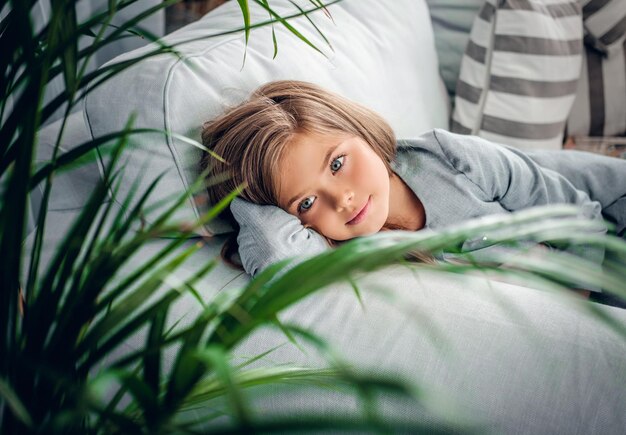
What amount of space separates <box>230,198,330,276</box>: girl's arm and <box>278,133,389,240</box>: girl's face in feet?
0.09

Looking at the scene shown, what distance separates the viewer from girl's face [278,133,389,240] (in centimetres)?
90

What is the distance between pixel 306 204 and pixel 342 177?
7 centimetres

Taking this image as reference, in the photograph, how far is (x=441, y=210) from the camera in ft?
3.36

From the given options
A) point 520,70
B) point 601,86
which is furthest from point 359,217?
point 601,86

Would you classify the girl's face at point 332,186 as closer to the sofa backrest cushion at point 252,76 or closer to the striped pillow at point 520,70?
the sofa backrest cushion at point 252,76

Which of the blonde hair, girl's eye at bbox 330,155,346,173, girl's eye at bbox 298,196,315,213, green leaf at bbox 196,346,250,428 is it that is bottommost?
girl's eye at bbox 298,196,315,213

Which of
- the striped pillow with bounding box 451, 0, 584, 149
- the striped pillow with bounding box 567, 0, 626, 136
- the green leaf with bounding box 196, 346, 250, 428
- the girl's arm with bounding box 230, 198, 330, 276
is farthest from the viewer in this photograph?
the striped pillow with bounding box 567, 0, 626, 136

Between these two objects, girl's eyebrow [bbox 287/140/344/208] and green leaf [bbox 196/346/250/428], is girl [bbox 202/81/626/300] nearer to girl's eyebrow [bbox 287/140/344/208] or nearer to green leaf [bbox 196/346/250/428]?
girl's eyebrow [bbox 287/140/344/208]

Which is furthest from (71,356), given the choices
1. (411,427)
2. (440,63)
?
(440,63)

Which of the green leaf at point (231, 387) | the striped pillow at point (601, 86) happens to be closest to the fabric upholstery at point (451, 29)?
the striped pillow at point (601, 86)

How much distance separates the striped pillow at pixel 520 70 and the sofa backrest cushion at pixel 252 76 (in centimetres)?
9

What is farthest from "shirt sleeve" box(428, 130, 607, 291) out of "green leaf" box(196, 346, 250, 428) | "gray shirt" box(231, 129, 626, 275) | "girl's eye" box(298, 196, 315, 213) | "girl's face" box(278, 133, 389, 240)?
"green leaf" box(196, 346, 250, 428)

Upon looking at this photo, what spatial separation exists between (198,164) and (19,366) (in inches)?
21.6

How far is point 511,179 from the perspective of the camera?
105 centimetres
